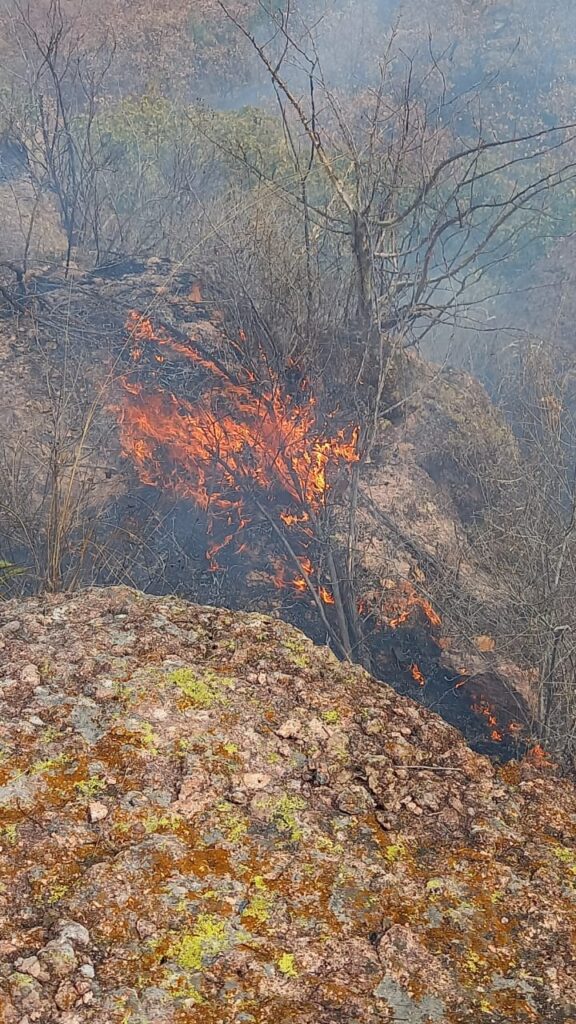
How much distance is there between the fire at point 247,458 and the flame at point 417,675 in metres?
0.74

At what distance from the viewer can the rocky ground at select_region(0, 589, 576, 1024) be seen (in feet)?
4.41

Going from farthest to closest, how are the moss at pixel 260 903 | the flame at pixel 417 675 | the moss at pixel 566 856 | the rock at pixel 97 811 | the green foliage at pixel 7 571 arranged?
1. the flame at pixel 417 675
2. the green foliage at pixel 7 571
3. the moss at pixel 566 856
4. the rock at pixel 97 811
5. the moss at pixel 260 903

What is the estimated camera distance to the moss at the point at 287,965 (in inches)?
54.1

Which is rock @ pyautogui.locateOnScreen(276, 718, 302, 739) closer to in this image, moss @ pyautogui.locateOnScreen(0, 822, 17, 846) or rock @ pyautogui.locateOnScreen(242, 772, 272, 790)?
rock @ pyautogui.locateOnScreen(242, 772, 272, 790)

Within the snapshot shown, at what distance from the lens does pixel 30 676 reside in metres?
2.00

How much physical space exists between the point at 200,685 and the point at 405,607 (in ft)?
10.5

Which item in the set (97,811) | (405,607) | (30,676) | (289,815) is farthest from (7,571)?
(405,607)

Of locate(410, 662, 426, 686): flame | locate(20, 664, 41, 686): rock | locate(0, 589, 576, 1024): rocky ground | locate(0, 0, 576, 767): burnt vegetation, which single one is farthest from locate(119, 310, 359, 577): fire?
locate(20, 664, 41, 686): rock

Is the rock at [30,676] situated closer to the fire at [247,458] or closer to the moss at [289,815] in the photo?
the moss at [289,815]

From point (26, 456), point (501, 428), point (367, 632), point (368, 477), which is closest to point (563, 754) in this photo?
point (367, 632)

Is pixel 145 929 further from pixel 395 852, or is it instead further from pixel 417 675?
pixel 417 675

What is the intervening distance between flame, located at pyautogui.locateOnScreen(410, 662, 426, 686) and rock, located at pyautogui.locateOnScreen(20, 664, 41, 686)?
3422 millimetres

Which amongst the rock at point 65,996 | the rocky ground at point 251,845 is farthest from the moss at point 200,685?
the rock at point 65,996

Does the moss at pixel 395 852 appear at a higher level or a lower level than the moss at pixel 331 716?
lower
